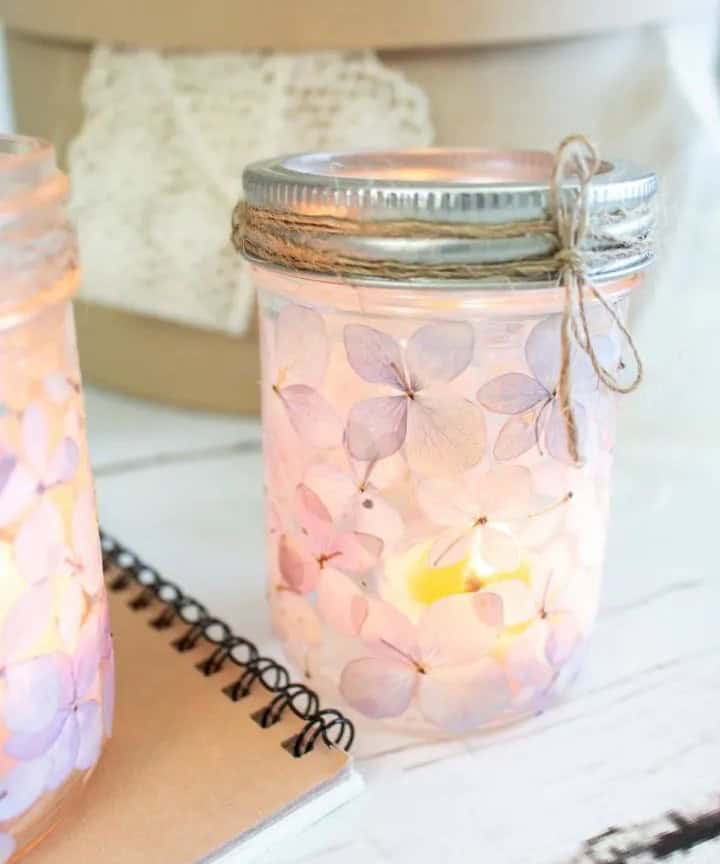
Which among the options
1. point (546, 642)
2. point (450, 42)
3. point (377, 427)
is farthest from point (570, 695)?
point (450, 42)

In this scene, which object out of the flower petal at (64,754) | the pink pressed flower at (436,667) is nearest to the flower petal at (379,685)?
the pink pressed flower at (436,667)

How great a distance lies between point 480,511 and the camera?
345 millimetres

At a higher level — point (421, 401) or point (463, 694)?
point (421, 401)

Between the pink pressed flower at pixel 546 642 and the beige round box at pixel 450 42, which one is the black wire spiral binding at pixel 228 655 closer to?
the pink pressed flower at pixel 546 642

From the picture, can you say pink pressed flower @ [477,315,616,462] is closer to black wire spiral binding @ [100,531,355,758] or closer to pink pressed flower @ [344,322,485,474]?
pink pressed flower @ [344,322,485,474]

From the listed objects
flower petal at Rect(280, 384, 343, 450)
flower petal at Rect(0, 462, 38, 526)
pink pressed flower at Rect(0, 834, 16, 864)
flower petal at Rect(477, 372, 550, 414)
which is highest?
flower petal at Rect(477, 372, 550, 414)

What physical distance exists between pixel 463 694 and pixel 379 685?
0.10ft

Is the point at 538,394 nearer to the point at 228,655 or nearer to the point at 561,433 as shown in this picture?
the point at 561,433

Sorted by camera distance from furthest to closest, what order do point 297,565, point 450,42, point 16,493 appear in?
1. point 450,42
2. point 297,565
3. point 16,493

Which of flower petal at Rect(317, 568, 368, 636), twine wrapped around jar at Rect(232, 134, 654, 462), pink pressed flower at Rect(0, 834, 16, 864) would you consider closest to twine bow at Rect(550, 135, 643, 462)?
twine wrapped around jar at Rect(232, 134, 654, 462)

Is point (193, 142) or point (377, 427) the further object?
point (193, 142)

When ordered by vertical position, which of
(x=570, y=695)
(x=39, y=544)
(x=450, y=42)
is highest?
(x=450, y=42)

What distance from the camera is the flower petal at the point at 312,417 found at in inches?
13.9

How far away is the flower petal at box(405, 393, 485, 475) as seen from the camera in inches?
13.1
